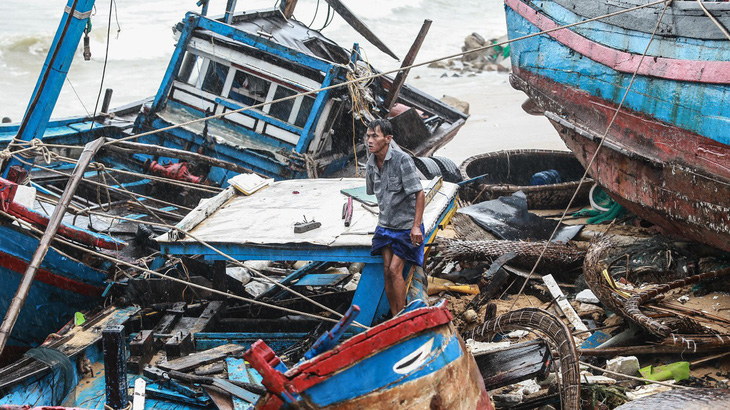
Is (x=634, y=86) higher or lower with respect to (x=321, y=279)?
higher

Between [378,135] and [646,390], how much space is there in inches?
93.6

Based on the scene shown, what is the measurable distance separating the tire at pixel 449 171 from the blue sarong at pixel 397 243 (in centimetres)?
428

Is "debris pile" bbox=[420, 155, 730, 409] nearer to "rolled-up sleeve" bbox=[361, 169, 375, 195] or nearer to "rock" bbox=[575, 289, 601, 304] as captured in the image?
"rock" bbox=[575, 289, 601, 304]

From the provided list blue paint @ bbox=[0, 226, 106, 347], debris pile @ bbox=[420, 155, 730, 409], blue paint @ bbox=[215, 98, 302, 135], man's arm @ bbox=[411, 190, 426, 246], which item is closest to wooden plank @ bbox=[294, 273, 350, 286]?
debris pile @ bbox=[420, 155, 730, 409]

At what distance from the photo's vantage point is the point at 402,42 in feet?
104

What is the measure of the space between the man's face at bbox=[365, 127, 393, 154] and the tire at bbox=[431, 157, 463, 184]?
14.0 ft

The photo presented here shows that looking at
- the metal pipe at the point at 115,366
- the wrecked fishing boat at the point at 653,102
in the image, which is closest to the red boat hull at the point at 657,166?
the wrecked fishing boat at the point at 653,102

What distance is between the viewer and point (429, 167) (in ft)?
27.3

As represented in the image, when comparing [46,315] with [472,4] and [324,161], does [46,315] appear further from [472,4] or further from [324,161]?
[472,4]

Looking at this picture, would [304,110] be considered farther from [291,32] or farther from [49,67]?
[49,67]

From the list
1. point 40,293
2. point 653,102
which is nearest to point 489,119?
→ point 653,102

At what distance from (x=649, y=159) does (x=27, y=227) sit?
17.4ft

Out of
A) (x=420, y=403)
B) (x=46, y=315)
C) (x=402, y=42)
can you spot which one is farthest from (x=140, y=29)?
(x=420, y=403)

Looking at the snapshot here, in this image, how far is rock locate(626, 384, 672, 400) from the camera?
4.02 m
